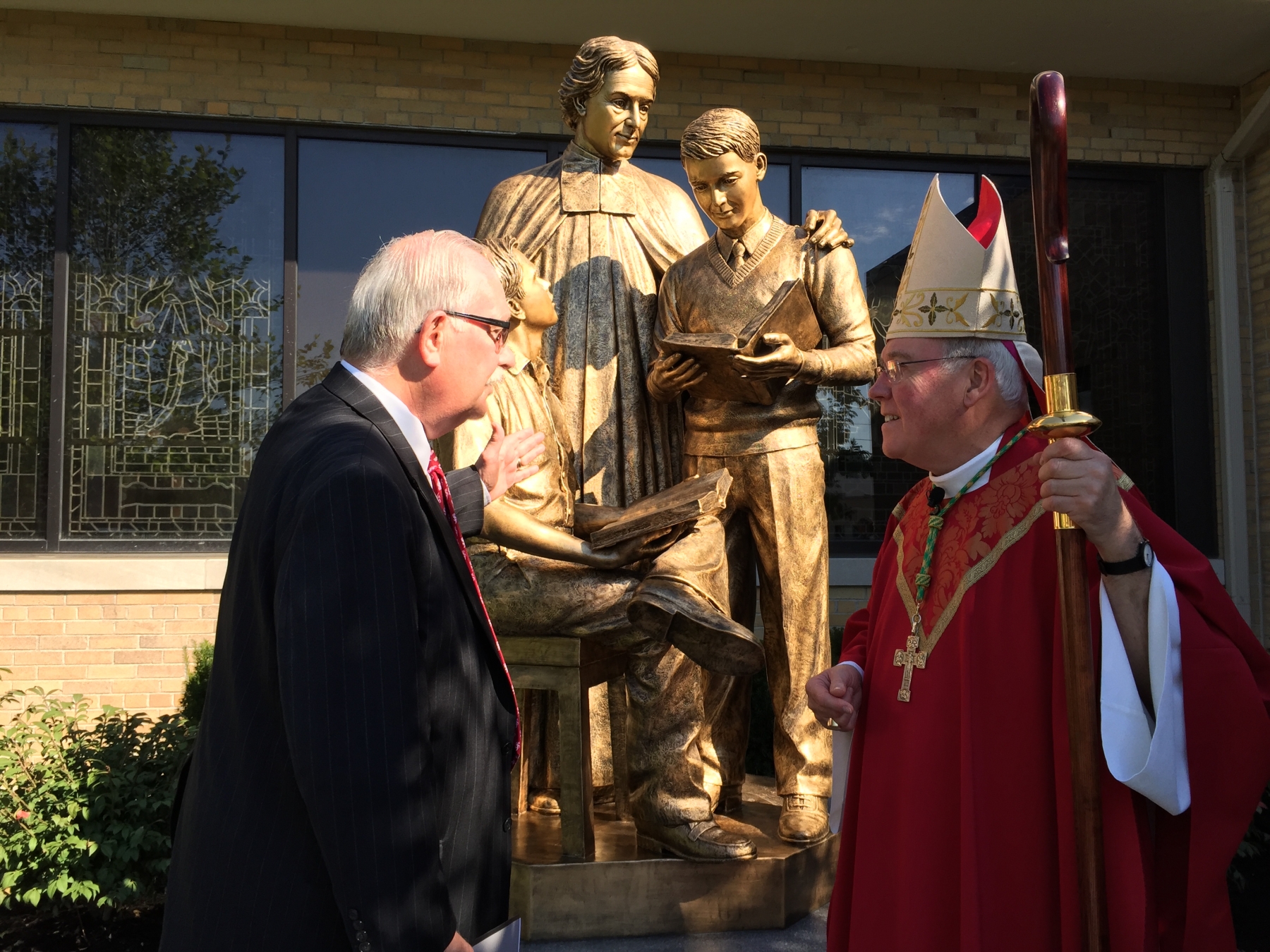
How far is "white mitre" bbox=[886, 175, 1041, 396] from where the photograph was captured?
84.7 inches

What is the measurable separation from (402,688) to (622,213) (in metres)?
2.99

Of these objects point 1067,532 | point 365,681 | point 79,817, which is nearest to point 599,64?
point 1067,532

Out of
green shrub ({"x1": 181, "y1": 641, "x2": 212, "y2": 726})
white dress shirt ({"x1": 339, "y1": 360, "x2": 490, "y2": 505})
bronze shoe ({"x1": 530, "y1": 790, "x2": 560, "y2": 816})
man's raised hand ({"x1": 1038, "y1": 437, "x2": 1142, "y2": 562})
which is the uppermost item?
white dress shirt ({"x1": 339, "y1": 360, "x2": 490, "y2": 505})

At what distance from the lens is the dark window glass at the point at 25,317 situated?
286 inches

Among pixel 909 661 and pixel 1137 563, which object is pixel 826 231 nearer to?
pixel 909 661

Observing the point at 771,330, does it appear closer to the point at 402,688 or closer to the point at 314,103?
the point at 402,688

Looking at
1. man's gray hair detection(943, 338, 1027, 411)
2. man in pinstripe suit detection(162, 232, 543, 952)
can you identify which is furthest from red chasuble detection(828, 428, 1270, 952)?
man in pinstripe suit detection(162, 232, 543, 952)

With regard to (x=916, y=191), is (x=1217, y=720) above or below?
below

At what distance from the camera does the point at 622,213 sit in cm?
415

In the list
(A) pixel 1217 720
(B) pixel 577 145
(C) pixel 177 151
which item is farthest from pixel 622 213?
(C) pixel 177 151

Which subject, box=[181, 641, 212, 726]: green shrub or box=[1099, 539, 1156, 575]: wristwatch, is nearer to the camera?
box=[1099, 539, 1156, 575]: wristwatch

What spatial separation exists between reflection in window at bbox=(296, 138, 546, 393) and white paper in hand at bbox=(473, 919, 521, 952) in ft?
20.6

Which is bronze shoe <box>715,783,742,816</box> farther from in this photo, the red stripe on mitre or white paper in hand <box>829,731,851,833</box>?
the red stripe on mitre

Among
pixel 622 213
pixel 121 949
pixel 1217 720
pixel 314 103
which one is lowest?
pixel 121 949
